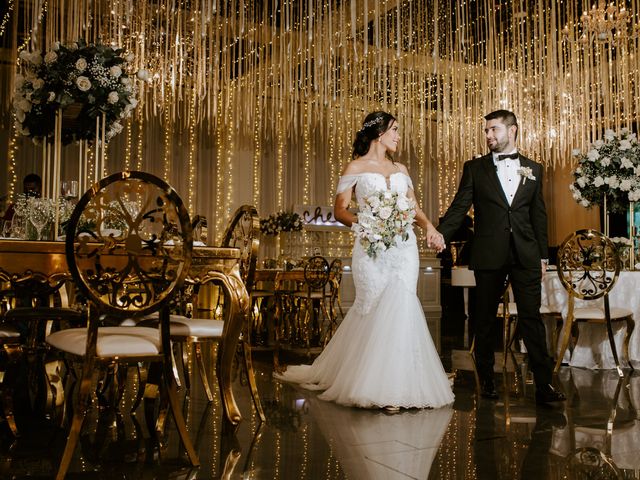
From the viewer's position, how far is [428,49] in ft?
27.4

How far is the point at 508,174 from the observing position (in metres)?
3.85

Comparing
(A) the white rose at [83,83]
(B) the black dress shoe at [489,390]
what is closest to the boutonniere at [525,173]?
(B) the black dress shoe at [489,390]

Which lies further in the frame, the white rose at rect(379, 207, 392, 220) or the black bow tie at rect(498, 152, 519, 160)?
the black bow tie at rect(498, 152, 519, 160)

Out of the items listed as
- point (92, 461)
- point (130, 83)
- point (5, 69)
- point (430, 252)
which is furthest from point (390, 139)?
point (430, 252)

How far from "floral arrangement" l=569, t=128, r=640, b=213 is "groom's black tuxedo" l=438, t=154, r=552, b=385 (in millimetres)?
2270

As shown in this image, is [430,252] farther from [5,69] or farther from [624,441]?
[624,441]

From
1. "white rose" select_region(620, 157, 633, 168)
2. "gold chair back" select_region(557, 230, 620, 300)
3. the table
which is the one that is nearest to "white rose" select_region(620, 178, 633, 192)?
"white rose" select_region(620, 157, 633, 168)

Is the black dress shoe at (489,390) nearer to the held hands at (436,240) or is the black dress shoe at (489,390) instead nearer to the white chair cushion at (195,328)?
the held hands at (436,240)

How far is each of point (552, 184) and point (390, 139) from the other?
1123 centimetres

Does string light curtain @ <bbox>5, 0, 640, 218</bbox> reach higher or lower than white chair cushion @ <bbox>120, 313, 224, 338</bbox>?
higher

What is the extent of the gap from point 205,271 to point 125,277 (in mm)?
619

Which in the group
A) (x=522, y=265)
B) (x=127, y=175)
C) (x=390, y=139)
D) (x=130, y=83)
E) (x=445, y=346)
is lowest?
(x=445, y=346)

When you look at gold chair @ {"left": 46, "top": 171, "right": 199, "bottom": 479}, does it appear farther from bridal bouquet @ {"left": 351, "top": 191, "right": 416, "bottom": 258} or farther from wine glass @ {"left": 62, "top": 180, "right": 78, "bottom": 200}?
bridal bouquet @ {"left": 351, "top": 191, "right": 416, "bottom": 258}

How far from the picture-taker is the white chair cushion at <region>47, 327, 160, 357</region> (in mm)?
2287
